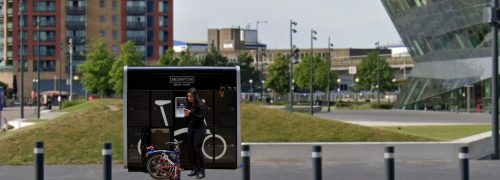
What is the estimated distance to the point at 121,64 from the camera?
3393 inches

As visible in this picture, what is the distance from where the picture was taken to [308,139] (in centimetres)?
2184

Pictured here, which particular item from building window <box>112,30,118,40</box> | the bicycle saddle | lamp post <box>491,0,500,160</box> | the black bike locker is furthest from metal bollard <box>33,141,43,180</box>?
building window <box>112,30,118,40</box>

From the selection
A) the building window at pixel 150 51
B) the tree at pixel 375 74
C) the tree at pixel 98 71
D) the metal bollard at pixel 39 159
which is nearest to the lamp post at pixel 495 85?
the metal bollard at pixel 39 159

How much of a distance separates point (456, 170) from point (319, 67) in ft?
317

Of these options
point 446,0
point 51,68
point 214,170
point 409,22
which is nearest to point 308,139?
point 214,170

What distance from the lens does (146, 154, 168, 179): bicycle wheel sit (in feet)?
50.0

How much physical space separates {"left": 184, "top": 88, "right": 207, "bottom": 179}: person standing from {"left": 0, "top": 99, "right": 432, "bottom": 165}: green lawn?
482cm

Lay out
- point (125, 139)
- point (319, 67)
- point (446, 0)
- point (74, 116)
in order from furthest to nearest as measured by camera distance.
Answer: point (319, 67) < point (446, 0) < point (74, 116) < point (125, 139)

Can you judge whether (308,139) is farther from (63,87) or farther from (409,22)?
(63,87)

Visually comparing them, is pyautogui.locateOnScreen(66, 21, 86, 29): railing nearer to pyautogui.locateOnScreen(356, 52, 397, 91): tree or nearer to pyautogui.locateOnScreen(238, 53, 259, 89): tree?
pyautogui.locateOnScreen(238, 53, 259, 89): tree

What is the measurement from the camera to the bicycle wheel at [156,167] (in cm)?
1523

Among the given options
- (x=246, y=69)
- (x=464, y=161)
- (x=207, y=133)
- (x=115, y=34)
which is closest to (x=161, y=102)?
(x=207, y=133)

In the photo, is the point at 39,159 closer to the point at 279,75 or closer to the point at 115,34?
the point at 279,75

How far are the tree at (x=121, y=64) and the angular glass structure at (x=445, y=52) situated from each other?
24661 millimetres
